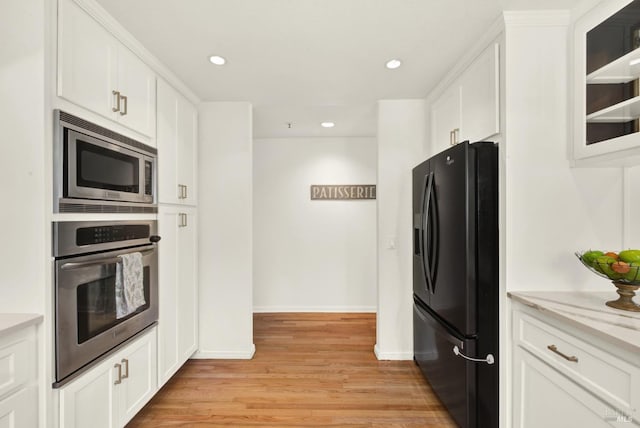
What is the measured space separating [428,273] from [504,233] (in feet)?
2.08

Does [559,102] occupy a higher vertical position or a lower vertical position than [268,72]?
lower

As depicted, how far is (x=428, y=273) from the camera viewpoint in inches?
81.3

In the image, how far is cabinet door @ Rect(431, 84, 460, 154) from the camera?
2.11 m

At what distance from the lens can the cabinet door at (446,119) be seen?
211 cm

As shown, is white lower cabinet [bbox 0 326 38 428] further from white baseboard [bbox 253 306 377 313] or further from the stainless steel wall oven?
white baseboard [bbox 253 306 377 313]

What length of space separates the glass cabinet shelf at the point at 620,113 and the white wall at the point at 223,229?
7.87ft

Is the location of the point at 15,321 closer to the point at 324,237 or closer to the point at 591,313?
the point at 591,313

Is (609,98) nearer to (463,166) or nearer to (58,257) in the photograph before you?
(463,166)

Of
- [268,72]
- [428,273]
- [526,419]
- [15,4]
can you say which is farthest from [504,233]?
[15,4]

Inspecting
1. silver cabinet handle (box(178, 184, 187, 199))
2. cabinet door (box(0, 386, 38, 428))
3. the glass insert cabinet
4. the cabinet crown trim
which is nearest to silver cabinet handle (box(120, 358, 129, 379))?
cabinet door (box(0, 386, 38, 428))

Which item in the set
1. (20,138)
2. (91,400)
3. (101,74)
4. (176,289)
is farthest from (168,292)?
(101,74)

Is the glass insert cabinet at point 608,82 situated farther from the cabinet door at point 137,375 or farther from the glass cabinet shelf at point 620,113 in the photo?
the cabinet door at point 137,375

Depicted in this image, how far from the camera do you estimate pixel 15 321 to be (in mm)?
1115

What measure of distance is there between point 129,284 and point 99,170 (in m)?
0.63
